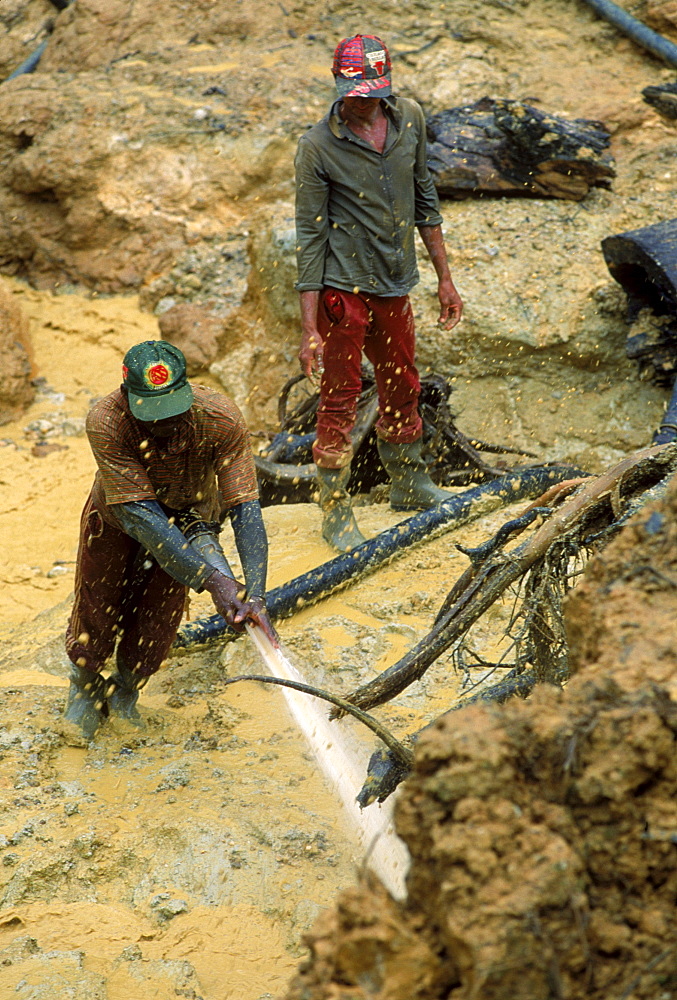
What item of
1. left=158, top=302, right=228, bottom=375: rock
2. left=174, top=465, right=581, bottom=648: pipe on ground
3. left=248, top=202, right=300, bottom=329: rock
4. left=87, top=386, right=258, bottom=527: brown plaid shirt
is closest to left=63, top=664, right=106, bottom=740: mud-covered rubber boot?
left=174, top=465, right=581, bottom=648: pipe on ground

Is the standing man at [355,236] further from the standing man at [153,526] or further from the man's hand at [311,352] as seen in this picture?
the standing man at [153,526]

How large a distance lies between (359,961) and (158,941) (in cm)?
161

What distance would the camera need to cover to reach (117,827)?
314cm

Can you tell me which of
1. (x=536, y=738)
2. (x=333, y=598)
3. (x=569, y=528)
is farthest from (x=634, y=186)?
(x=536, y=738)

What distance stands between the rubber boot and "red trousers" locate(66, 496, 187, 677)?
4.09 ft

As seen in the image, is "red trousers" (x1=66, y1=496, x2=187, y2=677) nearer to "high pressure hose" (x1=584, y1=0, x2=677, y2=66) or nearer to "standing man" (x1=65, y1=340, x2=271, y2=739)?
"standing man" (x1=65, y1=340, x2=271, y2=739)

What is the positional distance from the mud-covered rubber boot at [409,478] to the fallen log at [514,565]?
2520 mm

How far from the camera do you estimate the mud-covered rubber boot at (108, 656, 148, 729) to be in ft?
12.6

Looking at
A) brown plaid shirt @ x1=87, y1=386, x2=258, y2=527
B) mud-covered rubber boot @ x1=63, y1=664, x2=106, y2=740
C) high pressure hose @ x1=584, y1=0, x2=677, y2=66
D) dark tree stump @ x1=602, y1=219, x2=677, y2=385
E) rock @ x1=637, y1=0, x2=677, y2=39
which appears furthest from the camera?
rock @ x1=637, y1=0, x2=677, y2=39

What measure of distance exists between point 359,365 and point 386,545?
0.88 meters

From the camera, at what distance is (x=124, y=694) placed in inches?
152

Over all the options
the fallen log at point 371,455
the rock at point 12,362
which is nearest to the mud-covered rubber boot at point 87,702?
the fallen log at point 371,455

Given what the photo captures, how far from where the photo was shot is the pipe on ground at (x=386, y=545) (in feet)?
13.6

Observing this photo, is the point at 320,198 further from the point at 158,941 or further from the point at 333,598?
the point at 158,941
